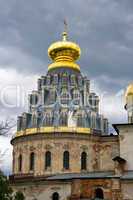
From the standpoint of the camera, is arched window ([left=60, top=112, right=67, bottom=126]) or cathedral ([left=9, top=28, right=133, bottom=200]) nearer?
cathedral ([left=9, top=28, right=133, bottom=200])

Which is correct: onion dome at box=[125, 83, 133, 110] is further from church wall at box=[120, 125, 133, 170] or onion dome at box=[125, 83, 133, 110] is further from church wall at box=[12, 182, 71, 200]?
church wall at box=[12, 182, 71, 200]

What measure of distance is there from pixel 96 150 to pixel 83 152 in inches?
66.3

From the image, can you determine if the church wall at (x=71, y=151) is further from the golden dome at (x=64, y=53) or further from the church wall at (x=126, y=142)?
the golden dome at (x=64, y=53)

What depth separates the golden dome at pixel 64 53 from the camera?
185ft

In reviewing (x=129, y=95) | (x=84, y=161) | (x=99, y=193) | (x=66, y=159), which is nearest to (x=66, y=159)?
(x=66, y=159)

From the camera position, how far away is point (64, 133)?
49.6 m

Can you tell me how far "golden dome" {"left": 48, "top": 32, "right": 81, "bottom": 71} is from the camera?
56281 millimetres

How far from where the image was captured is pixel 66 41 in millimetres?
57562

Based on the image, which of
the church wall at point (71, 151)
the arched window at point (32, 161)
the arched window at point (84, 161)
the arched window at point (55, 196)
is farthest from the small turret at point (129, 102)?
the arched window at point (55, 196)

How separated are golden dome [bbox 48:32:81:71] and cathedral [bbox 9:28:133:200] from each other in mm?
115

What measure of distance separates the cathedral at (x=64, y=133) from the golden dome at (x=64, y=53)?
12 centimetres

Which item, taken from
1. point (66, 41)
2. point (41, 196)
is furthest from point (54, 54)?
point (41, 196)

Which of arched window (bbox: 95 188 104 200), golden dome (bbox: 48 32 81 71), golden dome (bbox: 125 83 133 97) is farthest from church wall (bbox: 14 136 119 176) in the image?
arched window (bbox: 95 188 104 200)

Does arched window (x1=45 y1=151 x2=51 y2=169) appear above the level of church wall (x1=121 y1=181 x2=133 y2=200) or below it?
above
